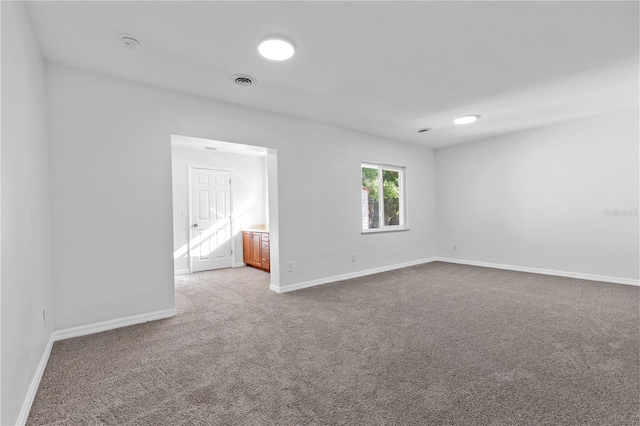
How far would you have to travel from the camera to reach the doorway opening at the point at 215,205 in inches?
234

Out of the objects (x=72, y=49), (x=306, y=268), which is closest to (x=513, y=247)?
(x=306, y=268)

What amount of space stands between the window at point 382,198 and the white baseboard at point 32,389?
447 cm

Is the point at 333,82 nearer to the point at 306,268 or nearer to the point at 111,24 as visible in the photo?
the point at 111,24

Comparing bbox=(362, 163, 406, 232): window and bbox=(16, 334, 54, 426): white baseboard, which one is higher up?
bbox=(362, 163, 406, 232): window

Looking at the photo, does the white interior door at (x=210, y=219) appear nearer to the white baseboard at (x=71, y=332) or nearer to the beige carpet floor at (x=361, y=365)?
the beige carpet floor at (x=361, y=365)

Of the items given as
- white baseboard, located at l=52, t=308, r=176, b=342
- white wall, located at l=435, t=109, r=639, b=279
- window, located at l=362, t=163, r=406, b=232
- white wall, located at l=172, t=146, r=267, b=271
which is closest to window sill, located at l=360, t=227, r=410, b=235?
window, located at l=362, t=163, r=406, b=232

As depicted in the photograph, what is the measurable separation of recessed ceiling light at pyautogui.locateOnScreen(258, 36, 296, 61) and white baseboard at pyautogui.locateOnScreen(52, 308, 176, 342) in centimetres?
285

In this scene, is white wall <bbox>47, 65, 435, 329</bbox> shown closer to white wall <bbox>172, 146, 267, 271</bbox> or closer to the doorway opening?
the doorway opening

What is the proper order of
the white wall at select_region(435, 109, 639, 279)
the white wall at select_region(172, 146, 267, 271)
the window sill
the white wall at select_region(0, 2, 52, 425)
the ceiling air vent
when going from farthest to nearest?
the white wall at select_region(172, 146, 267, 271), the window sill, the white wall at select_region(435, 109, 639, 279), the ceiling air vent, the white wall at select_region(0, 2, 52, 425)

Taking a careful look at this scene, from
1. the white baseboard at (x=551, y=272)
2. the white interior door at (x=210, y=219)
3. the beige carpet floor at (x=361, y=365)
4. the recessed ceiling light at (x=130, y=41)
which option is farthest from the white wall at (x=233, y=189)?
the white baseboard at (x=551, y=272)

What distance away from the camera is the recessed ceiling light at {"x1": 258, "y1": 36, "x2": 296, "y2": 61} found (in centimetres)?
248

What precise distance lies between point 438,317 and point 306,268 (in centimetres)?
202

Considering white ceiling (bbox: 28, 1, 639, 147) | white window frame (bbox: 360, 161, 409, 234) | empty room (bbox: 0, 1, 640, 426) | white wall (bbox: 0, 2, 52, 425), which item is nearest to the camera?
white wall (bbox: 0, 2, 52, 425)

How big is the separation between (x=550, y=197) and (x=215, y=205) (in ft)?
20.3
